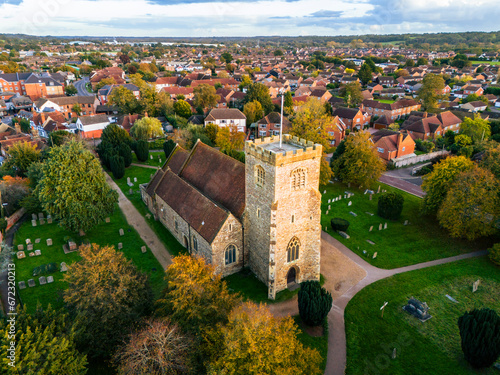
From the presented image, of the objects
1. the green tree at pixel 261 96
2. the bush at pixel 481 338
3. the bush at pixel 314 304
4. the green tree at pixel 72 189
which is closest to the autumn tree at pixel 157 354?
the bush at pixel 314 304

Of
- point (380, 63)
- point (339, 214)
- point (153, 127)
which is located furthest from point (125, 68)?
point (339, 214)

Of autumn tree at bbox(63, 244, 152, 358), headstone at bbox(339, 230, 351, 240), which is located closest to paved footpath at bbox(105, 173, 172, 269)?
autumn tree at bbox(63, 244, 152, 358)

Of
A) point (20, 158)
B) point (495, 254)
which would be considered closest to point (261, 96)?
point (20, 158)

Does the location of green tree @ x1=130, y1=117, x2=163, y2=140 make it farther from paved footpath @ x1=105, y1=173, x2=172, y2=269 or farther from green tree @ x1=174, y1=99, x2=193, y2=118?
paved footpath @ x1=105, y1=173, x2=172, y2=269

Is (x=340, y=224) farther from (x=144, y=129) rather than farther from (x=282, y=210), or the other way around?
(x=144, y=129)

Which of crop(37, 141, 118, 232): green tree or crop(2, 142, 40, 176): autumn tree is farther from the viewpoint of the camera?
crop(2, 142, 40, 176): autumn tree
